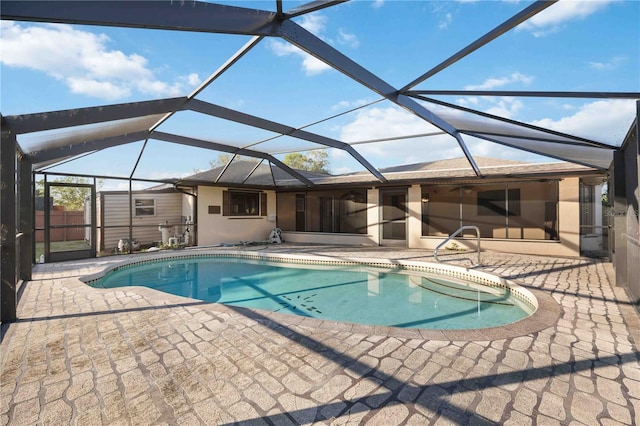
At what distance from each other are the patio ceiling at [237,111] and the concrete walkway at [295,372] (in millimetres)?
2728

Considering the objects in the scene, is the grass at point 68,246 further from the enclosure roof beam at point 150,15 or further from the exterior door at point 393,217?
the exterior door at point 393,217

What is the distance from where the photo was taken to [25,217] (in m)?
5.80

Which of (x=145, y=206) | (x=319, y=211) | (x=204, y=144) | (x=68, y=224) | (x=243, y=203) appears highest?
(x=204, y=144)

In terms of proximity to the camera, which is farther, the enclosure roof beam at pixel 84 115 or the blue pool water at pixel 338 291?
the blue pool water at pixel 338 291

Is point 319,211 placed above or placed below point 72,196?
below

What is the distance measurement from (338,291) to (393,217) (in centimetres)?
645

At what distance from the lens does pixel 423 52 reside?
3.78 metres

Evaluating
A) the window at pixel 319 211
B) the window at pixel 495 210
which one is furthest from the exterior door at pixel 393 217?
the window at pixel 319 211

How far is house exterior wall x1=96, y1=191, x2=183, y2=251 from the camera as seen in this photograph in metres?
11.6

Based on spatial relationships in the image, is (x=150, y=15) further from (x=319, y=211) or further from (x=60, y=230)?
(x=319, y=211)

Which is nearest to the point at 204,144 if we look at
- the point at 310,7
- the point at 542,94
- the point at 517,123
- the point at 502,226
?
the point at 310,7

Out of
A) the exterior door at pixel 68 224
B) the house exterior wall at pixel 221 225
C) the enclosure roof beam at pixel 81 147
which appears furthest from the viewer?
the house exterior wall at pixel 221 225

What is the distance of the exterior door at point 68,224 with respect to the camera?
8.02 metres

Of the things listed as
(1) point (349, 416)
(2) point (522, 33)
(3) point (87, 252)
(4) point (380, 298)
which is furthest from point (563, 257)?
(3) point (87, 252)
